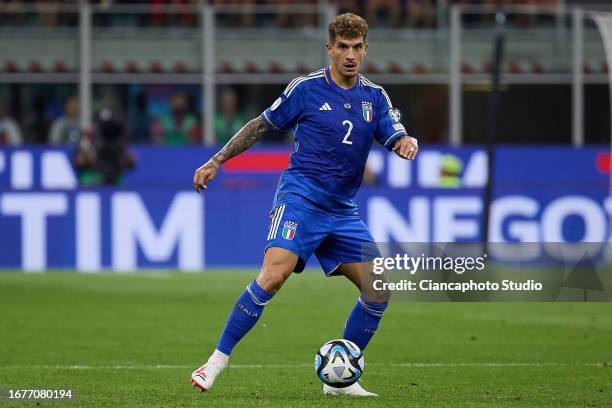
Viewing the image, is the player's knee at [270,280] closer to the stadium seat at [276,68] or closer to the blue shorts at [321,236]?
the blue shorts at [321,236]

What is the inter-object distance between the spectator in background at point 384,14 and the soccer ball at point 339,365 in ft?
46.9

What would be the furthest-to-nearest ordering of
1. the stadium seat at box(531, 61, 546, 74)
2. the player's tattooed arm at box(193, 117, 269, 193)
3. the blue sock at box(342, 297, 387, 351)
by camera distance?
the stadium seat at box(531, 61, 546, 74)
the blue sock at box(342, 297, 387, 351)
the player's tattooed arm at box(193, 117, 269, 193)

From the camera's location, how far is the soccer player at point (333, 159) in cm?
777

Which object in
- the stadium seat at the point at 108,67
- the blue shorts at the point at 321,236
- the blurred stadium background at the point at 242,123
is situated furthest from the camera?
the stadium seat at the point at 108,67

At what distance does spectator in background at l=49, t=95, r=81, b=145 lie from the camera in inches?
795

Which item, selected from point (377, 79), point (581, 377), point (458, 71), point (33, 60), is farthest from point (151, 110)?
point (581, 377)

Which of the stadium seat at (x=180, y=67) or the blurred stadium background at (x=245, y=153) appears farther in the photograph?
the stadium seat at (x=180, y=67)

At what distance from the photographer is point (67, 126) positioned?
20.3 metres

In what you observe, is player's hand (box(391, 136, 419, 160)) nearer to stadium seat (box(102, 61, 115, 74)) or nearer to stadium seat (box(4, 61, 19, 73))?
stadium seat (box(102, 61, 115, 74))

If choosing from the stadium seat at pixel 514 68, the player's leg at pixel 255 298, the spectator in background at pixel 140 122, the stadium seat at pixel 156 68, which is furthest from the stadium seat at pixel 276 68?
the player's leg at pixel 255 298

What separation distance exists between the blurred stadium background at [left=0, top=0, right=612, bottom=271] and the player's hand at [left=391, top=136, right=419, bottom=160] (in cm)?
1076

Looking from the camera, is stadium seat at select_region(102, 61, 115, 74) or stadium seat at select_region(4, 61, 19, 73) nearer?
stadium seat at select_region(4, 61, 19, 73)

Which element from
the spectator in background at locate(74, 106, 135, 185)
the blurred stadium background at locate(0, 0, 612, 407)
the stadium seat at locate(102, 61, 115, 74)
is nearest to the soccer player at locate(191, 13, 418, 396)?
the blurred stadium background at locate(0, 0, 612, 407)

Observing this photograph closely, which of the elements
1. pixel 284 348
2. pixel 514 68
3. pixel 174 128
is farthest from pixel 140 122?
pixel 284 348
